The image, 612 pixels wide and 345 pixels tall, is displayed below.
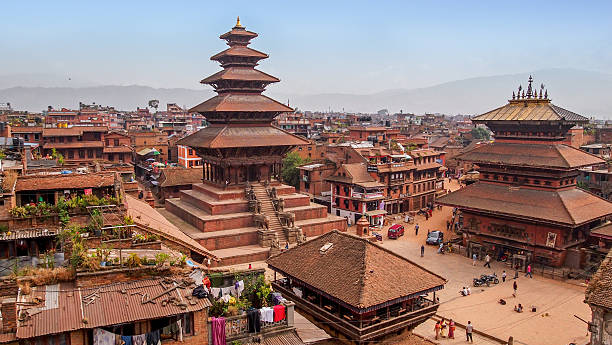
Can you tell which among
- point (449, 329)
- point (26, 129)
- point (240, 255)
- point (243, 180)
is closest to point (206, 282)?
point (449, 329)

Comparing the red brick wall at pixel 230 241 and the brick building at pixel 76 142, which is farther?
the brick building at pixel 76 142

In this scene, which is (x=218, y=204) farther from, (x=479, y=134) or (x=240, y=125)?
(x=479, y=134)

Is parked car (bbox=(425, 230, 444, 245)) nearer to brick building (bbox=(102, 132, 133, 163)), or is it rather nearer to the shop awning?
the shop awning

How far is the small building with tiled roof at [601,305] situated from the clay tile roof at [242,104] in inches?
1129

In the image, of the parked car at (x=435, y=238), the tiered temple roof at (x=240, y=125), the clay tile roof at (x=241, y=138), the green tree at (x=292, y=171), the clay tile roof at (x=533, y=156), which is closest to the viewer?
the clay tile roof at (x=533, y=156)

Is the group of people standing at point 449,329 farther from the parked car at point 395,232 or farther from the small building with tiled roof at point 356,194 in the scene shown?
the small building with tiled roof at point 356,194

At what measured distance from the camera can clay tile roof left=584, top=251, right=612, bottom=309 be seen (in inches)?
697

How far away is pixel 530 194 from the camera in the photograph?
37.4 metres

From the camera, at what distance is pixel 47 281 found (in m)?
14.3

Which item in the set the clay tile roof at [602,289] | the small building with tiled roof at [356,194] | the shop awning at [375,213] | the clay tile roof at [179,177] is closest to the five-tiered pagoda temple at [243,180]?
the clay tile roof at [179,177]

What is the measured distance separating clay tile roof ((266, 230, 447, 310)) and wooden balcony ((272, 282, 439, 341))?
853 mm

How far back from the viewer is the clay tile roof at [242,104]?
134 feet

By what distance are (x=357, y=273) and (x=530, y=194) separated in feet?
84.0

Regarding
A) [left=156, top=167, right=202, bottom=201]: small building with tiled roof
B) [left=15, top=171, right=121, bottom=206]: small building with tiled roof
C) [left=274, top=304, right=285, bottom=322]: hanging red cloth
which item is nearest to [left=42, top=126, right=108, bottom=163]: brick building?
[left=156, top=167, right=202, bottom=201]: small building with tiled roof
